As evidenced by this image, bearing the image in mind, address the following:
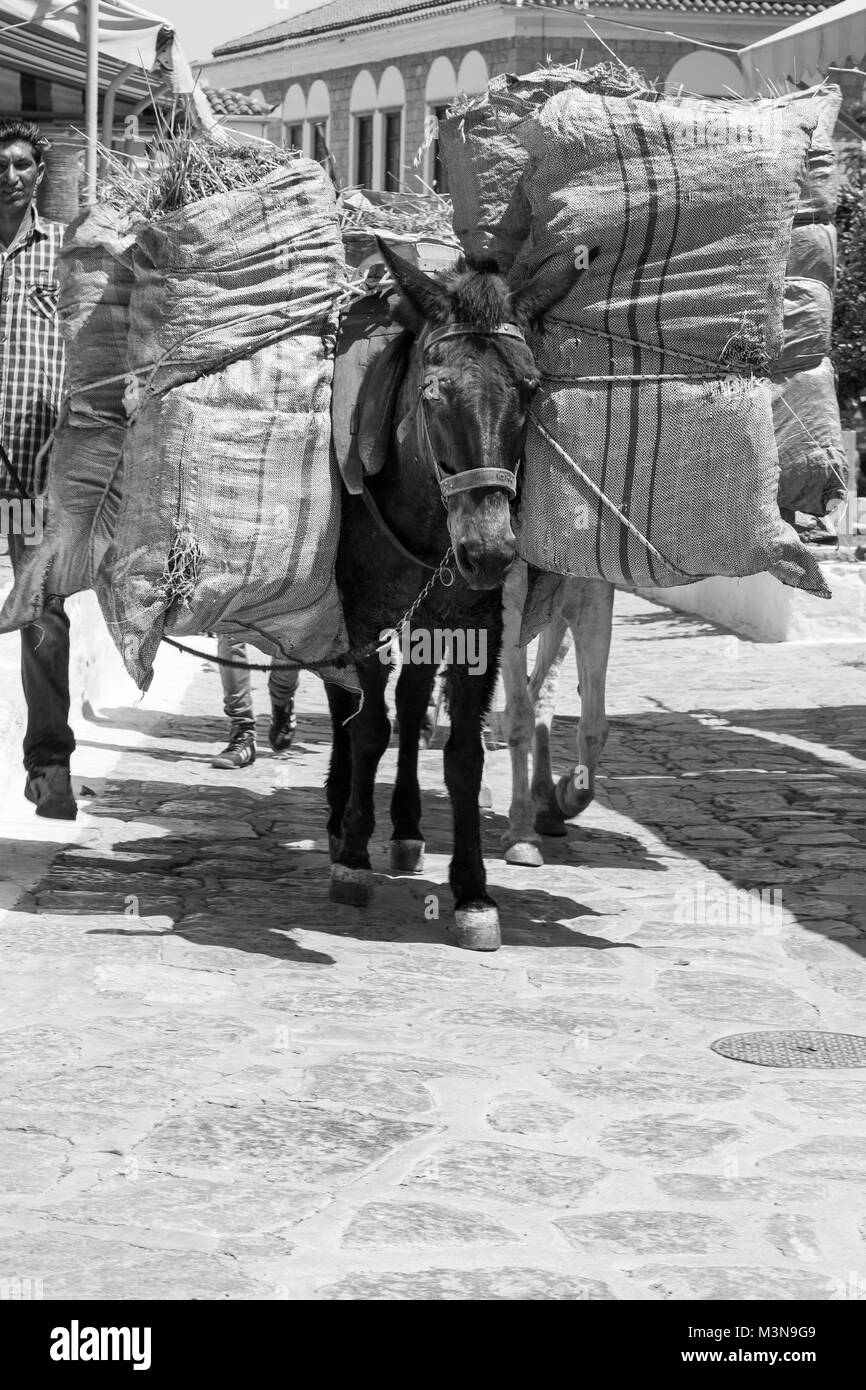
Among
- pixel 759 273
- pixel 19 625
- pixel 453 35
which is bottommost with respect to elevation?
pixel 19 625

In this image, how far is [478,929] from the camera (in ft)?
21.2

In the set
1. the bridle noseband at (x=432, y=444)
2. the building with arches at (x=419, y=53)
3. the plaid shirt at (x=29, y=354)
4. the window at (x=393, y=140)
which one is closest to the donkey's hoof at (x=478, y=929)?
the bridle noseband at (x=432, y=444)

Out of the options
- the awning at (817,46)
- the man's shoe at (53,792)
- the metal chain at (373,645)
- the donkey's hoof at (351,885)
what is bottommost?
the donkey's hoof at (351,885)

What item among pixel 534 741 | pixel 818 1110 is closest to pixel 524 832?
pixel 534 741

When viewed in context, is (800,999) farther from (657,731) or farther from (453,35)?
(453,35)

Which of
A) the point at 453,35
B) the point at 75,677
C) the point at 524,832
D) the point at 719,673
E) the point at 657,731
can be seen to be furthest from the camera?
the point at 453,35

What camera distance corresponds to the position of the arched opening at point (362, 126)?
41.5m

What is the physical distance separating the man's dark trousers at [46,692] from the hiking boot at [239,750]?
1.93m

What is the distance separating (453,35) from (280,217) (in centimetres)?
3353

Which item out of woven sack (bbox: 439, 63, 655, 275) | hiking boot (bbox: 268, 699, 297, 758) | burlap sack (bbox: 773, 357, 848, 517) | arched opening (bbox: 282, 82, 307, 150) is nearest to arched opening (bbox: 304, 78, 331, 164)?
arched opening (bbox: 282, 82, 307, 150)

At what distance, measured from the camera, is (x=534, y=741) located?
328 inches

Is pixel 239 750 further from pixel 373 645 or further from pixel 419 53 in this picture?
pixel 419 53

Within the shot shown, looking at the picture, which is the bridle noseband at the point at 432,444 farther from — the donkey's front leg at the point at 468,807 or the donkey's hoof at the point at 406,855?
the donkey's hoof at the point at 406,855

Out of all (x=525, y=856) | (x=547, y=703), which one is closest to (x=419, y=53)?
(x=547, y=703)
